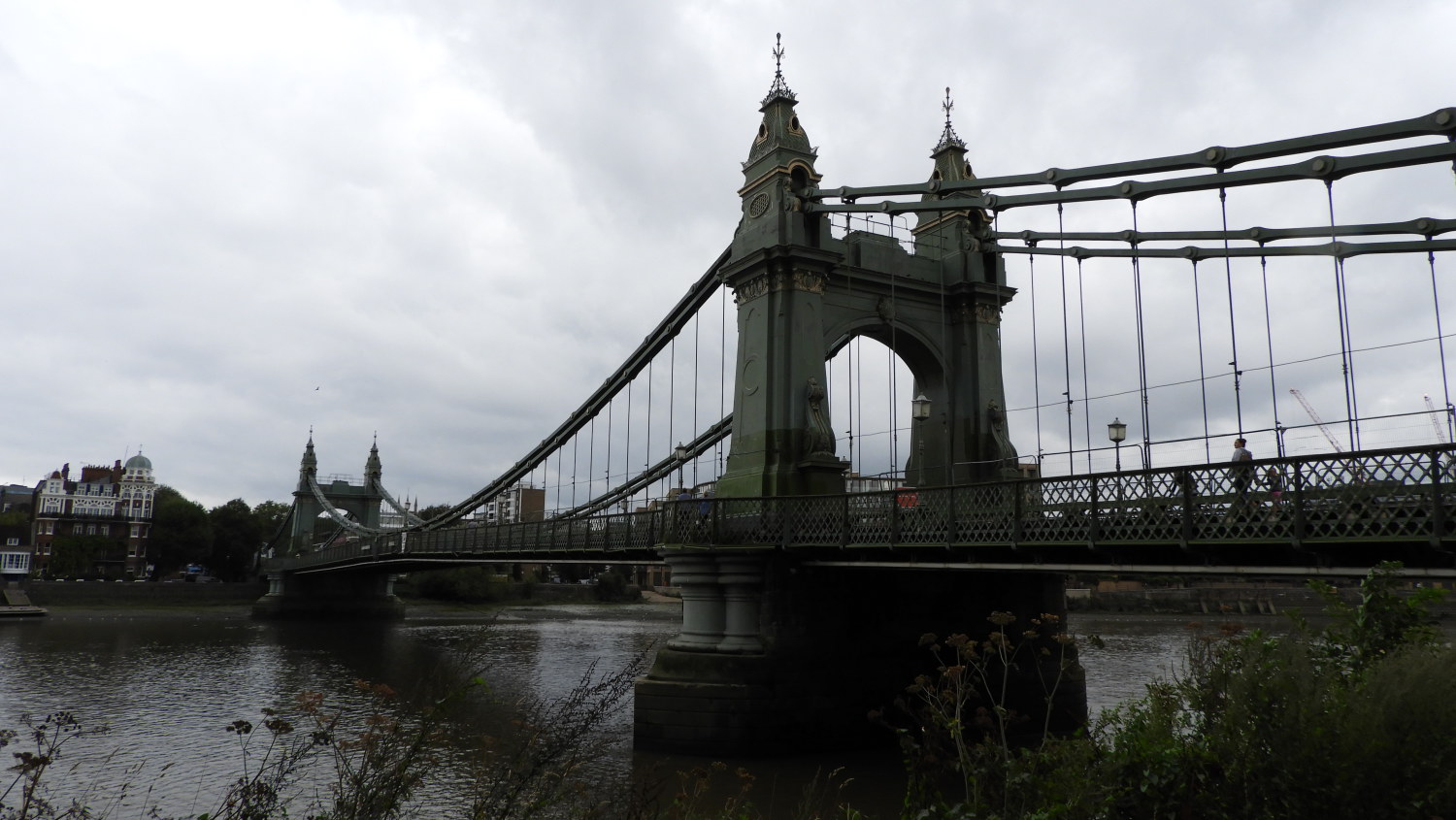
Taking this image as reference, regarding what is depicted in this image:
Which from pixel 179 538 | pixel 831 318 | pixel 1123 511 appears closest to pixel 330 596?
pixel 179 538

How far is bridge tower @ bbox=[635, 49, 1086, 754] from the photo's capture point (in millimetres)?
15977

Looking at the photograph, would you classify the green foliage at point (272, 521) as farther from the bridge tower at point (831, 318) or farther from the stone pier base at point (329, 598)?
the bridge tower at point (831, 318)

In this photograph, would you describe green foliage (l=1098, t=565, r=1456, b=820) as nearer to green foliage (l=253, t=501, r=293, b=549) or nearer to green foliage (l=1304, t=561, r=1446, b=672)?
green foliage (l=1304, t=561, r=1446, b=672)

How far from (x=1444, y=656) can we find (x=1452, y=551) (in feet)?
4.62

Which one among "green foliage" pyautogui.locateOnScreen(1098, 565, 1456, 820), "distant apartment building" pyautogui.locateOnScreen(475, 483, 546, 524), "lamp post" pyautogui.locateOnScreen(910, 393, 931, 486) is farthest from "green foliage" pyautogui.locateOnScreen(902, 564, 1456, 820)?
"distant apartment building" pyautogui.locateOnScreen(475, 483, 546, 524)

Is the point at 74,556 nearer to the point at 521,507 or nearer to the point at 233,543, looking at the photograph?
the point at 233,543

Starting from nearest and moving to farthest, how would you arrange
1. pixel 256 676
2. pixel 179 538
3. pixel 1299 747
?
pixel 1299 747 → pixel 256 676 → pixel 179 538

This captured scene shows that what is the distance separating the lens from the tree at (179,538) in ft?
235

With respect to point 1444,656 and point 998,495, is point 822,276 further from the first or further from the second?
point 1444,656

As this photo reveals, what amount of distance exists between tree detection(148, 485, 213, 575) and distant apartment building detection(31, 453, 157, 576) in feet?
8.37

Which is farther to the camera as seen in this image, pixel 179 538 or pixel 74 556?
pixel 179 538

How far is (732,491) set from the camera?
19281 mm

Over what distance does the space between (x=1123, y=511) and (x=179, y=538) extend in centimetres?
7602

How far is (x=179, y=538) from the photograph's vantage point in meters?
71.7
